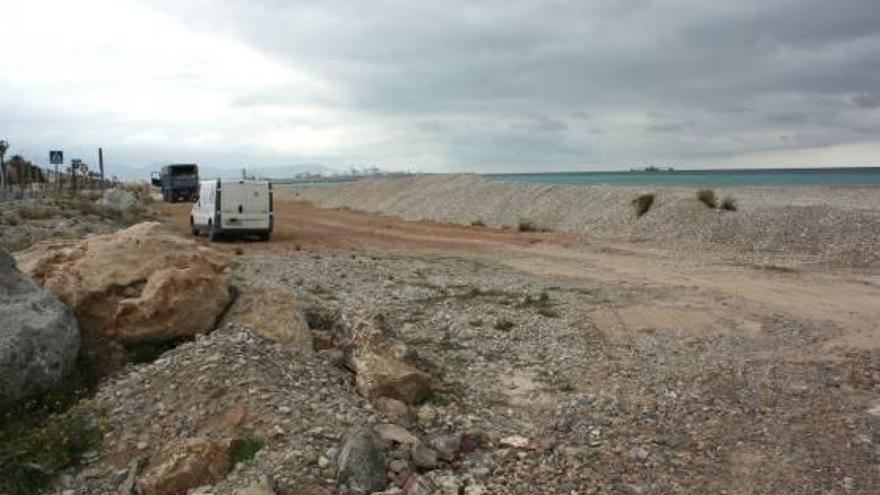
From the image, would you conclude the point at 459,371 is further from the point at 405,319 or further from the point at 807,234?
the point at 807,234

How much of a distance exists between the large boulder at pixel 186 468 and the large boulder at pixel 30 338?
2000 millimetres

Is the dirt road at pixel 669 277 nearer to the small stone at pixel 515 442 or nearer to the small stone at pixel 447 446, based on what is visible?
the small stone at pixel 515 442

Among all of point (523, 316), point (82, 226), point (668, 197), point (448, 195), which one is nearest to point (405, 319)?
point (523, 316)

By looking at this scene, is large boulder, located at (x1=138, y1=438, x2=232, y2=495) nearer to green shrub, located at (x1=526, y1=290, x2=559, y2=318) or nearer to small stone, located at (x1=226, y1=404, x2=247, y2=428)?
small stone, located at (x1=226, y1=404, x2=247, y2=428)

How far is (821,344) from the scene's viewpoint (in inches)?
487

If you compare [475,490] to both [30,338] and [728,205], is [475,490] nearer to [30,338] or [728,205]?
[30,338]

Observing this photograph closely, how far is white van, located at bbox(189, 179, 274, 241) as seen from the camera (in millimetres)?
28297

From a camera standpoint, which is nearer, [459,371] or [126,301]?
[126,301]

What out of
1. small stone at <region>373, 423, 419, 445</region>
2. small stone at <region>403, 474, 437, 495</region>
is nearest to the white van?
small stone at <region>373, 423, 419, 445</region>

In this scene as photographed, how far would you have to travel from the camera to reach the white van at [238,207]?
28.3 meters

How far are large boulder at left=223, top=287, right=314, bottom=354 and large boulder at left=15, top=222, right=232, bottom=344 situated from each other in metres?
0.26

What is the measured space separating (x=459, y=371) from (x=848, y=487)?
4.80m

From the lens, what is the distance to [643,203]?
1427 inches

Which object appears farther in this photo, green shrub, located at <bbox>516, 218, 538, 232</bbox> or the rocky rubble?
green shrub, located at <bbox>516, 218, 538, 232</bbox>
